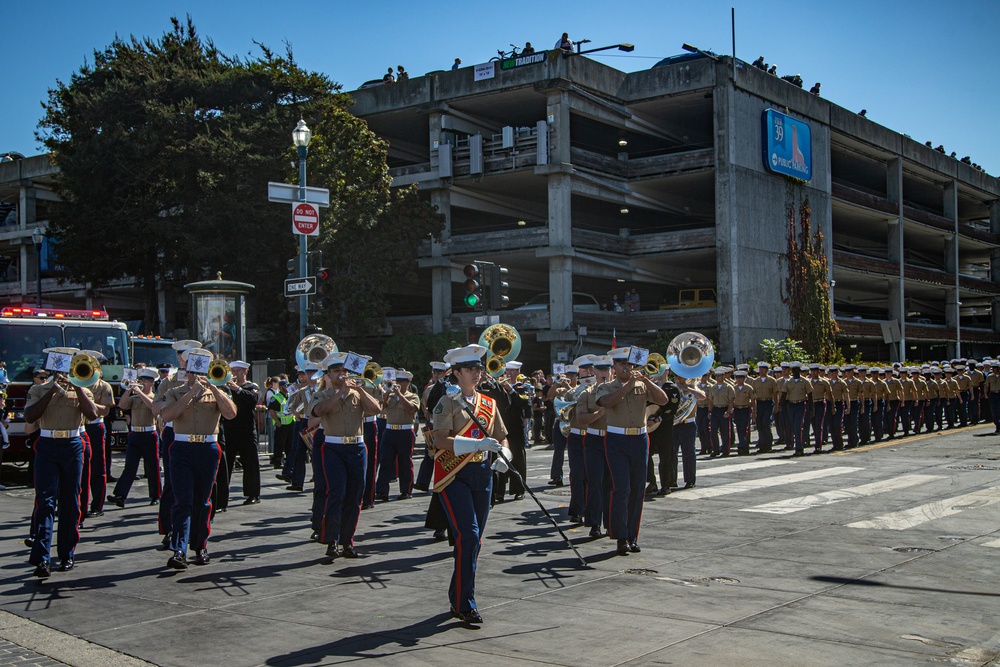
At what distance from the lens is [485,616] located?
7688 millimetres

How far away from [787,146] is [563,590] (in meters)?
41.1

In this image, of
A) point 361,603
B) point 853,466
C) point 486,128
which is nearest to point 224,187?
point 486,128

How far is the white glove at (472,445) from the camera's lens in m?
7.57

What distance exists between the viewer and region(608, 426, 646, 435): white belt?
411 inches

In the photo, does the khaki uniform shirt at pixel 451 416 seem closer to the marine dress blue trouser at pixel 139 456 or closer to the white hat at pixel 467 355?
the white hat at pixel 467 355

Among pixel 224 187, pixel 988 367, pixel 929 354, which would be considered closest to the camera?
pixel 988 367

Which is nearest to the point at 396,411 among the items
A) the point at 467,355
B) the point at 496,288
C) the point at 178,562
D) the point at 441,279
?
the point at 496,288

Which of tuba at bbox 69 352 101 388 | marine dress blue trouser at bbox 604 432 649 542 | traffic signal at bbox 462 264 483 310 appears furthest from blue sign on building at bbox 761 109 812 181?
tuba at bbox 69 352 101 388

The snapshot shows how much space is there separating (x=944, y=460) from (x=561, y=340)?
22603 mm

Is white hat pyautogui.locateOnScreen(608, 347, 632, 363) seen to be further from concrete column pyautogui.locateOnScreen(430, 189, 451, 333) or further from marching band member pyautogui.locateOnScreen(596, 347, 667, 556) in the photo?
concrete column pyautogui.locateOnScreen(430, 189, 451, 333)

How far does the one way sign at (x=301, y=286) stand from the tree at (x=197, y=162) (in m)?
14.4

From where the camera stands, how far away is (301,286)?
2222cm

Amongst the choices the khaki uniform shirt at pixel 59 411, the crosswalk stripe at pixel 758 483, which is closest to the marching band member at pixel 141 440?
the khaki uniform shirt at pixel 59 411

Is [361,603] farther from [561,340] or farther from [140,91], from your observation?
[140,91]
